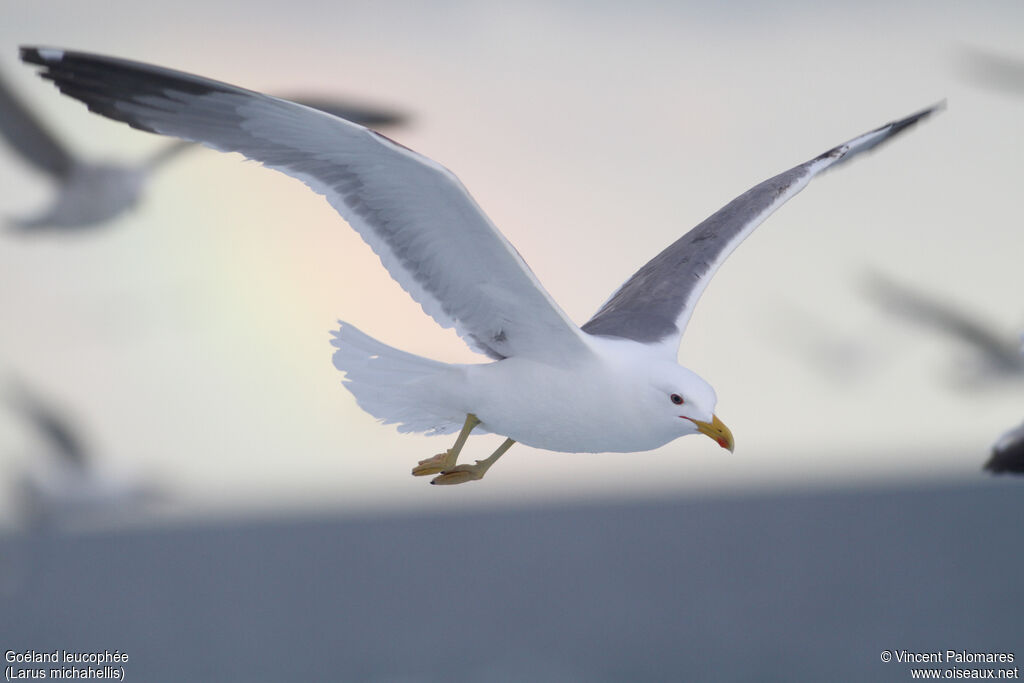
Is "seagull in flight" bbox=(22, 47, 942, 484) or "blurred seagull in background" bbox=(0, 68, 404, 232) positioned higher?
"blurred seagull in background" bbox=(0, 68, 404, 232)

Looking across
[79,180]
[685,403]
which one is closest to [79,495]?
Result: [79,180]

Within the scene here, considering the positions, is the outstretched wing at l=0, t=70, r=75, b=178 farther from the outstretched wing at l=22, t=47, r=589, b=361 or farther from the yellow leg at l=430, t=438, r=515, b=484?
the yellow leg at l=430, t=438, r=515, b=484

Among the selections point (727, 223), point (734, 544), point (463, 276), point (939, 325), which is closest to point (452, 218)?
point (463, 276)

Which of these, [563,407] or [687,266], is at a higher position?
[687,266]

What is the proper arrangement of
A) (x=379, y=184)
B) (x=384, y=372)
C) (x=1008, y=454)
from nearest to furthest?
1. (x=379, y=184)
2. (x=384, y=372)
3. (x=1008, y=454)

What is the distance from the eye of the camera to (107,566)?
9119cm

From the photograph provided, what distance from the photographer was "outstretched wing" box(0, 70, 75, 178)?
12219mm

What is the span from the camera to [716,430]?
6.27 meters

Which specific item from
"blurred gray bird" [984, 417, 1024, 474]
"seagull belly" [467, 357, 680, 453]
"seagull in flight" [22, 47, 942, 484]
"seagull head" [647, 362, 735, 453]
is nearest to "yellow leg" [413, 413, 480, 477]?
"seagull in flight" [22, 47, 942, 484]

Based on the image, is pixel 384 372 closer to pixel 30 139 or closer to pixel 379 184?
pixel 379 184

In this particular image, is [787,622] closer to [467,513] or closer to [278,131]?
[278,131]

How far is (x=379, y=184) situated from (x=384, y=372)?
1.24 meters

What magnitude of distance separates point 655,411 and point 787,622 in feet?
172

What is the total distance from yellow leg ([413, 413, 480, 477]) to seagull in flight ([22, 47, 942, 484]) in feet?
0.03
